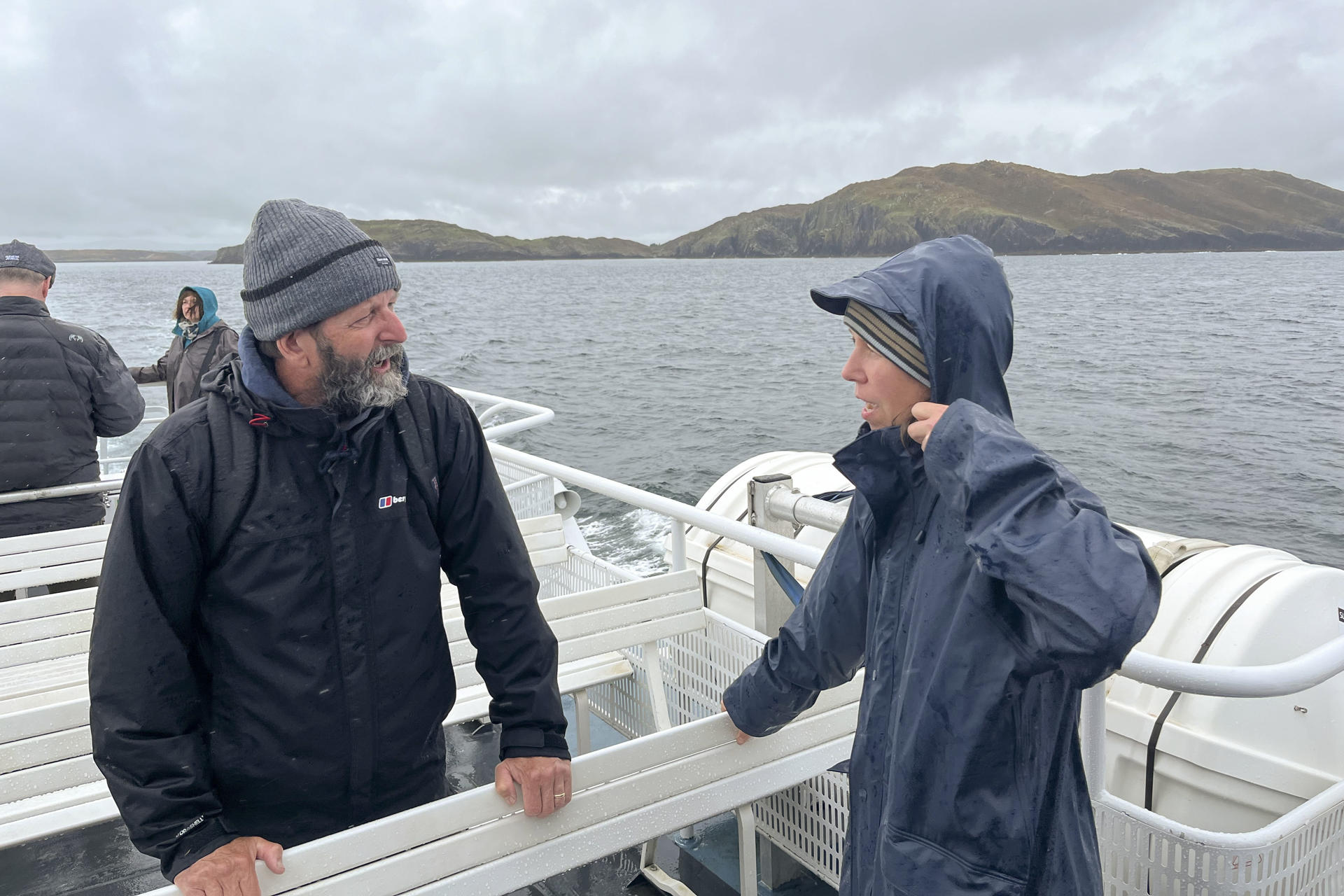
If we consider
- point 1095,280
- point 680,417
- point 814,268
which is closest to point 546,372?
point 680,417

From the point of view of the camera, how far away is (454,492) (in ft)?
6.62

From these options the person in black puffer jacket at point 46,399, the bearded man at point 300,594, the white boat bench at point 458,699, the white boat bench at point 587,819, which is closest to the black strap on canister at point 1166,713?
the white boat bench at point 587,819

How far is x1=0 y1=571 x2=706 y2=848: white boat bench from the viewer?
2375mm

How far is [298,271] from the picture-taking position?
71.2 inches

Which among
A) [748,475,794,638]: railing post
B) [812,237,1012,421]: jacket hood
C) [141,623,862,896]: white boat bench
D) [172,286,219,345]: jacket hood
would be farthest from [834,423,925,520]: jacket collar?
[172,286,219,345]: jacket hood

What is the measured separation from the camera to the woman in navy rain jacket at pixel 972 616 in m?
1.20

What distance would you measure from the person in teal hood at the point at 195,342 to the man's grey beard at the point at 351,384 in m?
3.77

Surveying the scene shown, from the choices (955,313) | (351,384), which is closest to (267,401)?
(351,384)

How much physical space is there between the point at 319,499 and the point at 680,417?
65.5 feet

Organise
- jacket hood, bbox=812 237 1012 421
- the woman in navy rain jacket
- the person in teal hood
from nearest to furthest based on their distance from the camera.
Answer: the woman in navy rain jacket → jacket hood, bbox=812 237 1012 421 → the person in teal hood

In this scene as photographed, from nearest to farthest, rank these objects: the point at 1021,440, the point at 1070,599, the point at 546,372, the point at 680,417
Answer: the point at 1070,599
the point at 1021,440
the point at 680,417
the point at 546,372

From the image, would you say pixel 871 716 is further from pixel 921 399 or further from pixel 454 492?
pixel 454 492

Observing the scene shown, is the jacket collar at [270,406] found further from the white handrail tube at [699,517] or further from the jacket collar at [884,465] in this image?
the white handrail tube at [699,517]

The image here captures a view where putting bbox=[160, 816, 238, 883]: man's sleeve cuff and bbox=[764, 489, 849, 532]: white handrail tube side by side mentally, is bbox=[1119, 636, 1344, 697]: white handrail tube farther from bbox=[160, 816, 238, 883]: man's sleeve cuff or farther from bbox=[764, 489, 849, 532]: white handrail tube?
bbox=[160, 816, 238, 883]: man's sleeve cuff
